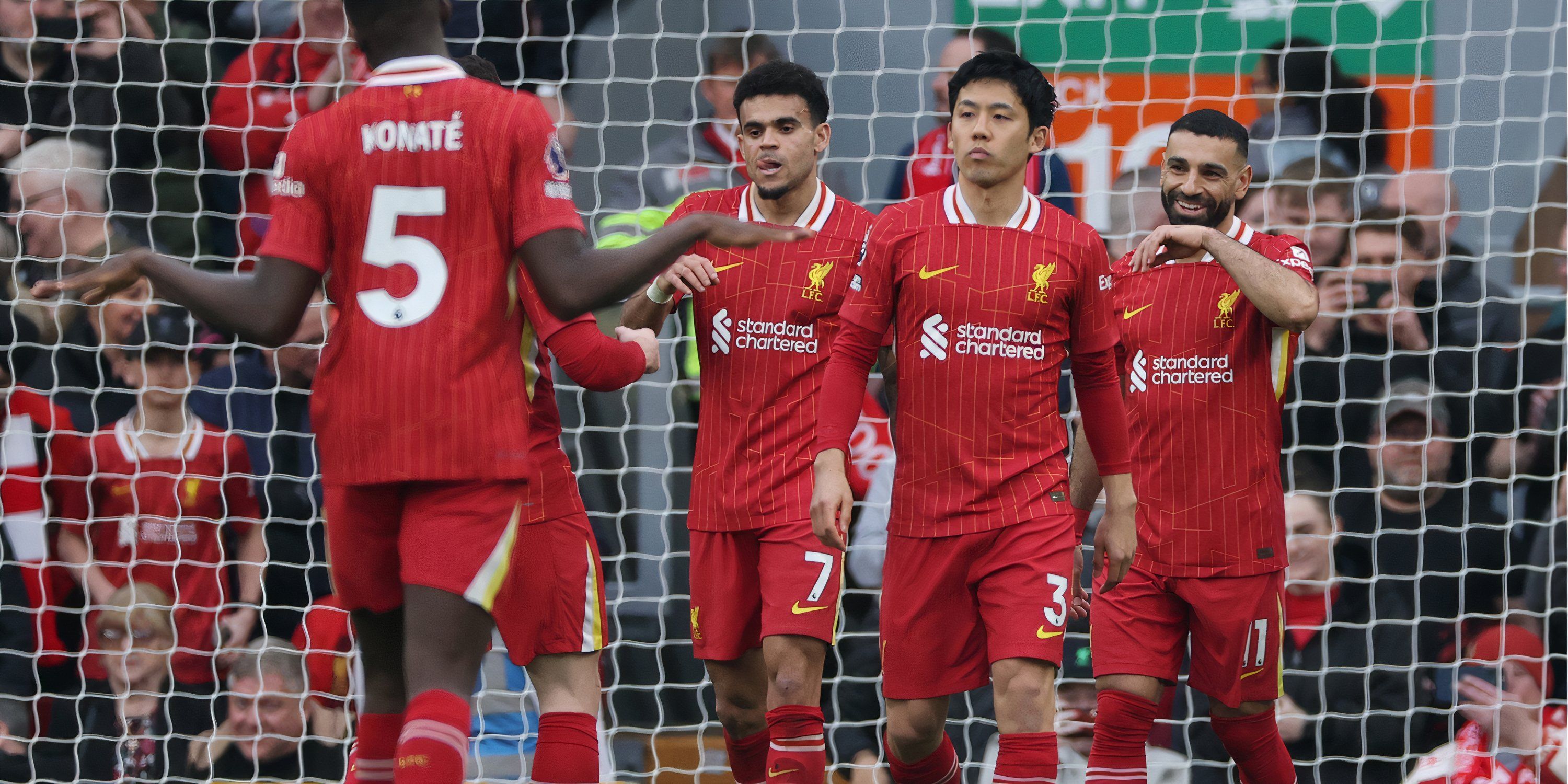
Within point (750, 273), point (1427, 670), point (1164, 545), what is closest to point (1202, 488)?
point (1164, 545)

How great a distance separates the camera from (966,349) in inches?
147

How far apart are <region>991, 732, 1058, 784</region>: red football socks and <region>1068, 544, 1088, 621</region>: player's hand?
17.6 inches

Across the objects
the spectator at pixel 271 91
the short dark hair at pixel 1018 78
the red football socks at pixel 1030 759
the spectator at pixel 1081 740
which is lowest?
the spectator at pixel 1081 740

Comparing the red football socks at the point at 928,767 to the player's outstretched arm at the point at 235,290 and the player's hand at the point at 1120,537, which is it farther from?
the player's outstretched arm at the point at 235,290

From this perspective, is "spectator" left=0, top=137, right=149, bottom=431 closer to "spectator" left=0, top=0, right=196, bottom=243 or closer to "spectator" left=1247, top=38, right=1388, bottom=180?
"spectator" left=0, top=0, right=196, bottom=243

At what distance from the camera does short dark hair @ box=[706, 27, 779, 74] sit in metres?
5.86

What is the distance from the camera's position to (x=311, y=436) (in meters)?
5.75

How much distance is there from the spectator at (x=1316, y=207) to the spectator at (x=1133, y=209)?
414mm

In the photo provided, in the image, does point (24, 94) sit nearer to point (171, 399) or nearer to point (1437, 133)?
point (171, 399)

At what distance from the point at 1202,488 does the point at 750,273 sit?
1391mm

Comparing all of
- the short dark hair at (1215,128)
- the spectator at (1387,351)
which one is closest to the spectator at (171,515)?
the short dark hair at (1215,128)

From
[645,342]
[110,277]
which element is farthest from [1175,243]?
[110,277]

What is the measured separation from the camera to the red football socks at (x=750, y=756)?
438 centimetres

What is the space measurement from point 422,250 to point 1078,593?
2.17m
